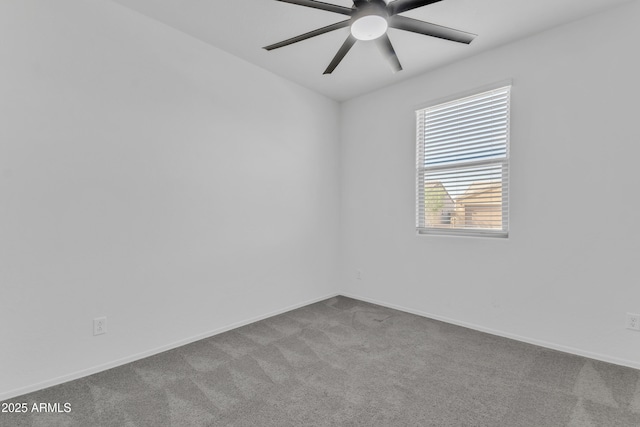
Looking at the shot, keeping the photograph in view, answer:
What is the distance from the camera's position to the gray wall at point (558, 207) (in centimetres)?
226

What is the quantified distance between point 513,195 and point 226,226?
9.18 feet

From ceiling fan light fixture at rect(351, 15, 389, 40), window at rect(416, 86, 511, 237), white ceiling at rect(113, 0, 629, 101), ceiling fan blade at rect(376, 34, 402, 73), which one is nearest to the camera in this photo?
ceiling fan light fixture at rect(351, 15, 389, 40)

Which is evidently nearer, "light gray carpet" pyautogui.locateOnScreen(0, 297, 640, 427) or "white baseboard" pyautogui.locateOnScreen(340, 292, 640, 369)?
"light gray carpet" pyautogui.locateOnScreen(0, 297, 640, 427)

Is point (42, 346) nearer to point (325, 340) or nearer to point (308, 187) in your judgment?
point (325, 340)

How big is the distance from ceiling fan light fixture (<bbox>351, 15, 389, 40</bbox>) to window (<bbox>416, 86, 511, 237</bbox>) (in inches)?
61.6

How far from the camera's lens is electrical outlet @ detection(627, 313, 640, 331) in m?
2.20

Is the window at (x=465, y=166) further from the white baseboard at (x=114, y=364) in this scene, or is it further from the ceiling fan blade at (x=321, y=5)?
the white baseboard at (x=114, y=364)

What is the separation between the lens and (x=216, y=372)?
2166mm

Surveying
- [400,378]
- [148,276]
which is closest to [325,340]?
[400,378]

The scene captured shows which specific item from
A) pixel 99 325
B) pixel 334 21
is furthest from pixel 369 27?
pixel 99 325

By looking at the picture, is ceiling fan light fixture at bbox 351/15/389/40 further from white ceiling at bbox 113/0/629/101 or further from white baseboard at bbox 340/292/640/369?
white baseboard at bbox 340/292/640/369

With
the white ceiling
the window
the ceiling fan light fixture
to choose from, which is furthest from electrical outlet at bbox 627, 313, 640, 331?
the ceiling fan light fixture

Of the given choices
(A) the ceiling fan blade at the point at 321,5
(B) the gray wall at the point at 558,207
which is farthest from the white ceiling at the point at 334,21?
(A) the ceiling fan blade at the point at 321,5

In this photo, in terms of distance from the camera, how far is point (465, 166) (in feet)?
10.1
